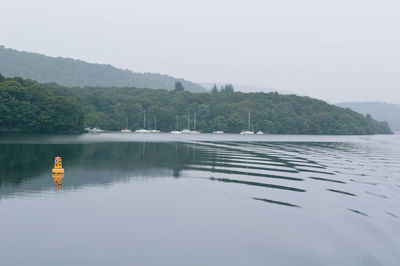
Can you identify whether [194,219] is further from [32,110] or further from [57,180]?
[32,110]

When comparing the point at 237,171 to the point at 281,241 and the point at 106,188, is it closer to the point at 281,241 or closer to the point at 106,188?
the point at 106,188

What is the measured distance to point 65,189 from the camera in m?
26.8

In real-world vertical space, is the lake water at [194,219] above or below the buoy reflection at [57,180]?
below

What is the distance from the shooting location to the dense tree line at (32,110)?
126 metres

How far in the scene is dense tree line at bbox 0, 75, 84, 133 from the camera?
126125 millimetres

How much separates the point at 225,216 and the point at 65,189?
12.5 metres

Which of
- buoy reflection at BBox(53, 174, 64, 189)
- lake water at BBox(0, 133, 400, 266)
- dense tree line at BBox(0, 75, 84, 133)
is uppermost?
dense tree line at BBox(0, 75, 84, 133)

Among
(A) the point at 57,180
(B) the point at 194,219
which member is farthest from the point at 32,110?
(B) the point at 194,219

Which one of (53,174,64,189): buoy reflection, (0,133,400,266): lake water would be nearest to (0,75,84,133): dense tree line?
(0,133,400,266): lake water

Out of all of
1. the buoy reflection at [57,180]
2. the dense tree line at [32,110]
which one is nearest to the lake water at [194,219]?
the buoy reflection at [57,180]

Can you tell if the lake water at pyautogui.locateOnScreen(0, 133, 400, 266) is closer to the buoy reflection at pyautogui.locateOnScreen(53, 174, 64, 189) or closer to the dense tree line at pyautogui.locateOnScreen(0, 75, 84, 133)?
the buoy reflection at pyautogui.locateOnScreen(53, 174, 64, 189)

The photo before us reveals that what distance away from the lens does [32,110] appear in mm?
132750

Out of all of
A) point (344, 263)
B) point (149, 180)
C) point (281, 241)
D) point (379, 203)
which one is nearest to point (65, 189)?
point (149, 180)

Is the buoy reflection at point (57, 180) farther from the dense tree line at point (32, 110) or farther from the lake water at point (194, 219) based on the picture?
the dense tree line at point (32, 110)
